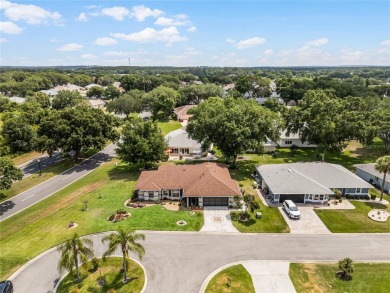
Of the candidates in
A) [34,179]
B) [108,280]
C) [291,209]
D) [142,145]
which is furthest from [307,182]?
[34,179]

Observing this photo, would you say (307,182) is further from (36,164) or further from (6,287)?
(36,164)

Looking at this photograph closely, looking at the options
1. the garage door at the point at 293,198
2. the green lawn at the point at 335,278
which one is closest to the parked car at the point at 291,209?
the garage door at the point at 293,198

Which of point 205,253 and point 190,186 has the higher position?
point 190,186

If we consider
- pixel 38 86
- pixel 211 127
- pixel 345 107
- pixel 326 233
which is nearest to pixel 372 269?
pixel 326 233

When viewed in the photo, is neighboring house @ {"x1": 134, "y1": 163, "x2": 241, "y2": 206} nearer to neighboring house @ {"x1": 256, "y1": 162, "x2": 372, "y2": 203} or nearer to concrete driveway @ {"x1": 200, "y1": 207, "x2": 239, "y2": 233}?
concrete driveway @ {"x1": 200, "y1": 207, "x2": 239, "y2": 233}

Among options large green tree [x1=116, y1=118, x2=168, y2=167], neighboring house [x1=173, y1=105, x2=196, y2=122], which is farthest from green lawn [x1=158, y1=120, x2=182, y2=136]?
large green tree [x1=116, y1=118, x2=168, y2=167]

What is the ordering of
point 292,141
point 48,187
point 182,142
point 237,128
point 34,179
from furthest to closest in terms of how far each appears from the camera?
point 292,141
point 182,142
point 34,179
point 237,128
point 48,187
